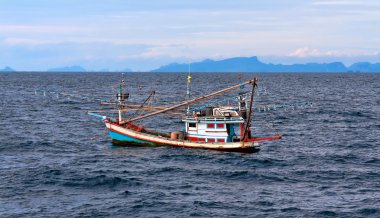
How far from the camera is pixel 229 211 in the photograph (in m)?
33.7

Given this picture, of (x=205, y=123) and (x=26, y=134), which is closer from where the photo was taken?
(x=205, y=123)

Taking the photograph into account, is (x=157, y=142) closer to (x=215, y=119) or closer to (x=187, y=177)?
(x=215, y=119)

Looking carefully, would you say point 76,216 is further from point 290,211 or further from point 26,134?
point 26,134

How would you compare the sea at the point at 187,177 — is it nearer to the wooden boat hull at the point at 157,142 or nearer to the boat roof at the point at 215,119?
the wooden boat hull at the point at 157,142

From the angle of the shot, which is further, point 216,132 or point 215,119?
point 216,132

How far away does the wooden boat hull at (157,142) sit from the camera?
52.3 meters

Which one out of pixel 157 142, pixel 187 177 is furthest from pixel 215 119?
pixel 187 177

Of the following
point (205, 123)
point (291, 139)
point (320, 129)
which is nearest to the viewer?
point (205, 123)

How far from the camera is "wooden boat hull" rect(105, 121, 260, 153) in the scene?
52.3 meters

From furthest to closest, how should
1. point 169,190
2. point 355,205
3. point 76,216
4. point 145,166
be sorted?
1. point 145,166
2. point 169,190
3. point 355,205
4. point 76,216

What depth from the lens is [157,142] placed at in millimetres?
55438

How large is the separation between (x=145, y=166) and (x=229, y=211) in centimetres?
1502

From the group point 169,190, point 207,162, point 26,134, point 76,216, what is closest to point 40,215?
point 76,216

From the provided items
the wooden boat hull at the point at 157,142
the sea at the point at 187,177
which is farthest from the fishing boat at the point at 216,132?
the sea at the point at 187,177
